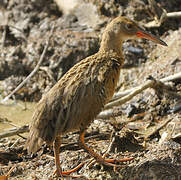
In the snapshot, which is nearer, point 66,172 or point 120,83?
point 66,172

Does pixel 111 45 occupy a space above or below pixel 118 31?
below

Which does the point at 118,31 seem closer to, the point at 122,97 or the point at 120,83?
the point at 122,97

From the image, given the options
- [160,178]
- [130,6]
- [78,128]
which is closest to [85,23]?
[130,6]

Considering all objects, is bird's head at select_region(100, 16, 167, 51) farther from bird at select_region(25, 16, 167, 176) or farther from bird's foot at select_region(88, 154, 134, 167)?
bird's foot at select_region(88, 154, 134, 167)

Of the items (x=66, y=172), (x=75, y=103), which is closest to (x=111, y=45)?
(x=75, y=103)

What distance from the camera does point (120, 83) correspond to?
6996 mm

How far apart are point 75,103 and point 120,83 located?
8.90 feet

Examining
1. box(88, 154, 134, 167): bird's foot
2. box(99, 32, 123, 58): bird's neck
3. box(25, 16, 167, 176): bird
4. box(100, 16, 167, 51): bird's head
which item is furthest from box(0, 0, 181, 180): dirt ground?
box(100, 16, 167, 51): bird's head

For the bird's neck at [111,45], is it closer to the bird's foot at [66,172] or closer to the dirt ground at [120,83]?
the dirt ground at [120,83]

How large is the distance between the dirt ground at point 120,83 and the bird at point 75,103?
17.9 inches

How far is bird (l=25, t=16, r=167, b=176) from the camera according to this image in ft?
14.0

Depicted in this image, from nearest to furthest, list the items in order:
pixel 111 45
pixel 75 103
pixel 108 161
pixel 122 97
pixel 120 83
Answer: pixel 75 103 < pixel 108 161 < pixel 111 45 < pixel 122 97 < pixel 120 83

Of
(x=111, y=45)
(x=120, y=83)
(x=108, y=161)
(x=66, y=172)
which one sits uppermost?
(x=111, y=45)

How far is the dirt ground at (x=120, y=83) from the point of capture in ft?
15.4
